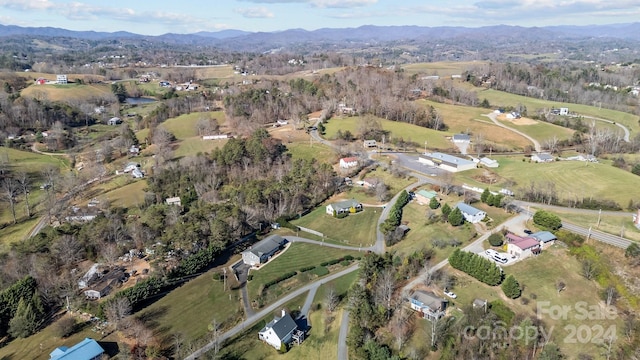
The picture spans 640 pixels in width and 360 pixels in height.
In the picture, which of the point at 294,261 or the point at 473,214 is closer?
the point at 294,261

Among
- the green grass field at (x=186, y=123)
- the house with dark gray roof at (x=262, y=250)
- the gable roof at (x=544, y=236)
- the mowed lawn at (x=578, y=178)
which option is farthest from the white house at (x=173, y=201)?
the mowed lawn at (x=578, y=178)

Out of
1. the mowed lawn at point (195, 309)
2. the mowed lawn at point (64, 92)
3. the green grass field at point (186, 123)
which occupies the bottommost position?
the mowed lawn at point (195, 309)

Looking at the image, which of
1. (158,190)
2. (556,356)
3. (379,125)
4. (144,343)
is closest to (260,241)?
(144,343)

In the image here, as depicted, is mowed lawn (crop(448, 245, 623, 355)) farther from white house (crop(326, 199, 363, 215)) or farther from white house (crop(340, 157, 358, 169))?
white house (crop(340, 157, 358, 169))

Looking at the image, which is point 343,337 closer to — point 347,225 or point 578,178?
point 347,225

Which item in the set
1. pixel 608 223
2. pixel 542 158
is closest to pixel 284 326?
pixel 608 223

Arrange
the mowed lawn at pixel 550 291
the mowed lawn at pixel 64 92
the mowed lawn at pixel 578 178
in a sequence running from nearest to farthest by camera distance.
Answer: the mowed lawn at pixel 550 291
the mowed lawn at pixel 578 178
the mowed lawn at pixel 64 92

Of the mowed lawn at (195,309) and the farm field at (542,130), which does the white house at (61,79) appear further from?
the farm field at (542,130)

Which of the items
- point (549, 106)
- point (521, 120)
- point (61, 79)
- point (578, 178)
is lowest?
point (578, 178)
